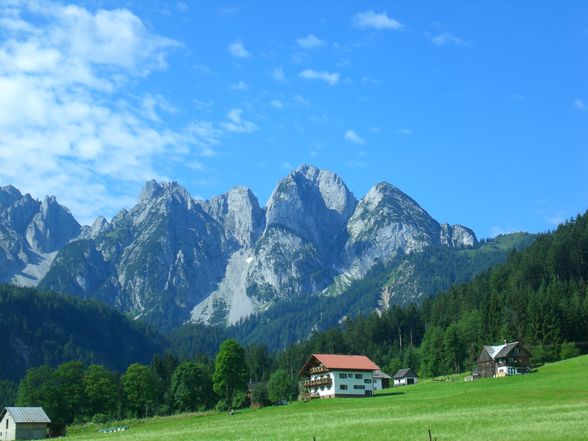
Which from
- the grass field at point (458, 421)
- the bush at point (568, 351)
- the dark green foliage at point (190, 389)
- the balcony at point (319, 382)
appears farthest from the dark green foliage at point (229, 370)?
the bush at point (568, 351)

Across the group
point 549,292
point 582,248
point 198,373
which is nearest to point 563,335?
point 549,292

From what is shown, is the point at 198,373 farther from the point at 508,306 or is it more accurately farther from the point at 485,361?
the point at 508,306

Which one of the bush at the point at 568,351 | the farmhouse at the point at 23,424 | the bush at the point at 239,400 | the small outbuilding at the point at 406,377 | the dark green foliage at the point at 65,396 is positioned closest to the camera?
the farmhouse at the point at 23,424

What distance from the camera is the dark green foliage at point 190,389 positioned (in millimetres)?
153125

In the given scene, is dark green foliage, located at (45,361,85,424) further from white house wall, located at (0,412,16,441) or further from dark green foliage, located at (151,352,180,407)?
white house wall, located at (0,412,16,441)

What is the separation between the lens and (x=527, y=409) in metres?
64.1

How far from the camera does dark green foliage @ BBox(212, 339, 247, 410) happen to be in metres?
131

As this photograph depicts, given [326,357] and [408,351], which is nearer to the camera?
[326,357]

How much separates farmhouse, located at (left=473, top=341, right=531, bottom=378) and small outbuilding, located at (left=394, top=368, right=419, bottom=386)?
2657cm

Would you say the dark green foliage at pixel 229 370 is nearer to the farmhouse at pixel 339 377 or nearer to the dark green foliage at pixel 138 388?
the farmhouse at pixel 339 377

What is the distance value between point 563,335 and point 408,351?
48.5 m

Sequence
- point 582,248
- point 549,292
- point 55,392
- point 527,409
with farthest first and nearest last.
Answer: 1. point 582,248
2. point 549,292
3. point 55,392
4. point 527,409

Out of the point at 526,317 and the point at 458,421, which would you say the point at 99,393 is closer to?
the point at 526,317

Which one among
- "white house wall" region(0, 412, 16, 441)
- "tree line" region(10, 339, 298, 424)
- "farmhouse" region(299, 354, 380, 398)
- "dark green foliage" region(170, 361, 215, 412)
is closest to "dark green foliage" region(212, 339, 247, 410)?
"tree line" region(10, 339, 298, 424)
